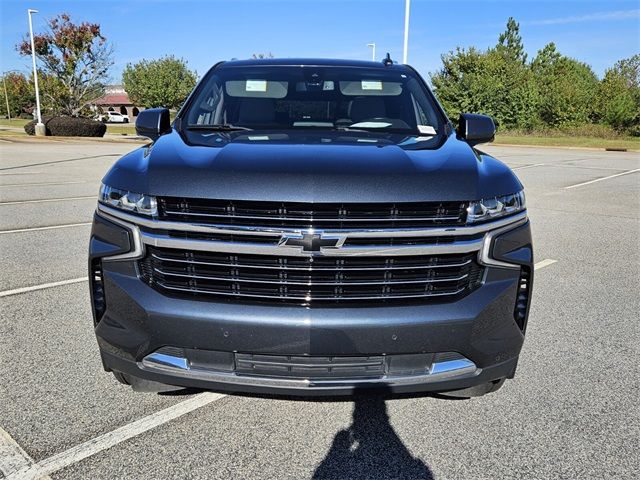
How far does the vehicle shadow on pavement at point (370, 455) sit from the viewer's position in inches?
98.7

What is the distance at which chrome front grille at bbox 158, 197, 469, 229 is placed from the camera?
7.74 ft

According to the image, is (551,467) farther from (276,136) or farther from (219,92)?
(219,92)

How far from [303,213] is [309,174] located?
0.17 meters

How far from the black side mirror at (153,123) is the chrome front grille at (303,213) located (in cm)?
130

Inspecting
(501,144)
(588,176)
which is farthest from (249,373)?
Answer: (501,144)

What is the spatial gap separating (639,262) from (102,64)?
34752 mm

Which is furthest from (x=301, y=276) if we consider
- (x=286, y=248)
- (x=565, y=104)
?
(x=565, y=104)

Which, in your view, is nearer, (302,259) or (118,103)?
(302,259)

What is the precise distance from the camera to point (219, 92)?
4.10 m

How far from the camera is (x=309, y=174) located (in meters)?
2.38

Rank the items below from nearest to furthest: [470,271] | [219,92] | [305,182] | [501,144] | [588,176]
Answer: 1. [305,182]
2. [470,271]
3. [219,92]
4. [588,176]
5. [501,144]

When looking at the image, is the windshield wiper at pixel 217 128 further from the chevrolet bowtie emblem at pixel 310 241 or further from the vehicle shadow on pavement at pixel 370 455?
the vehicle shadow on pavement at pixel 370 455

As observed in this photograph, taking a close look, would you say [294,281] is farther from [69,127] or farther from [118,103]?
[118,103]

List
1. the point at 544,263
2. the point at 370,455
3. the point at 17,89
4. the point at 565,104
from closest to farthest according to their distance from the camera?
1. the point at 370,455
2. the point at 544,263
3. the point at 565,104
4. the point at 17,89
